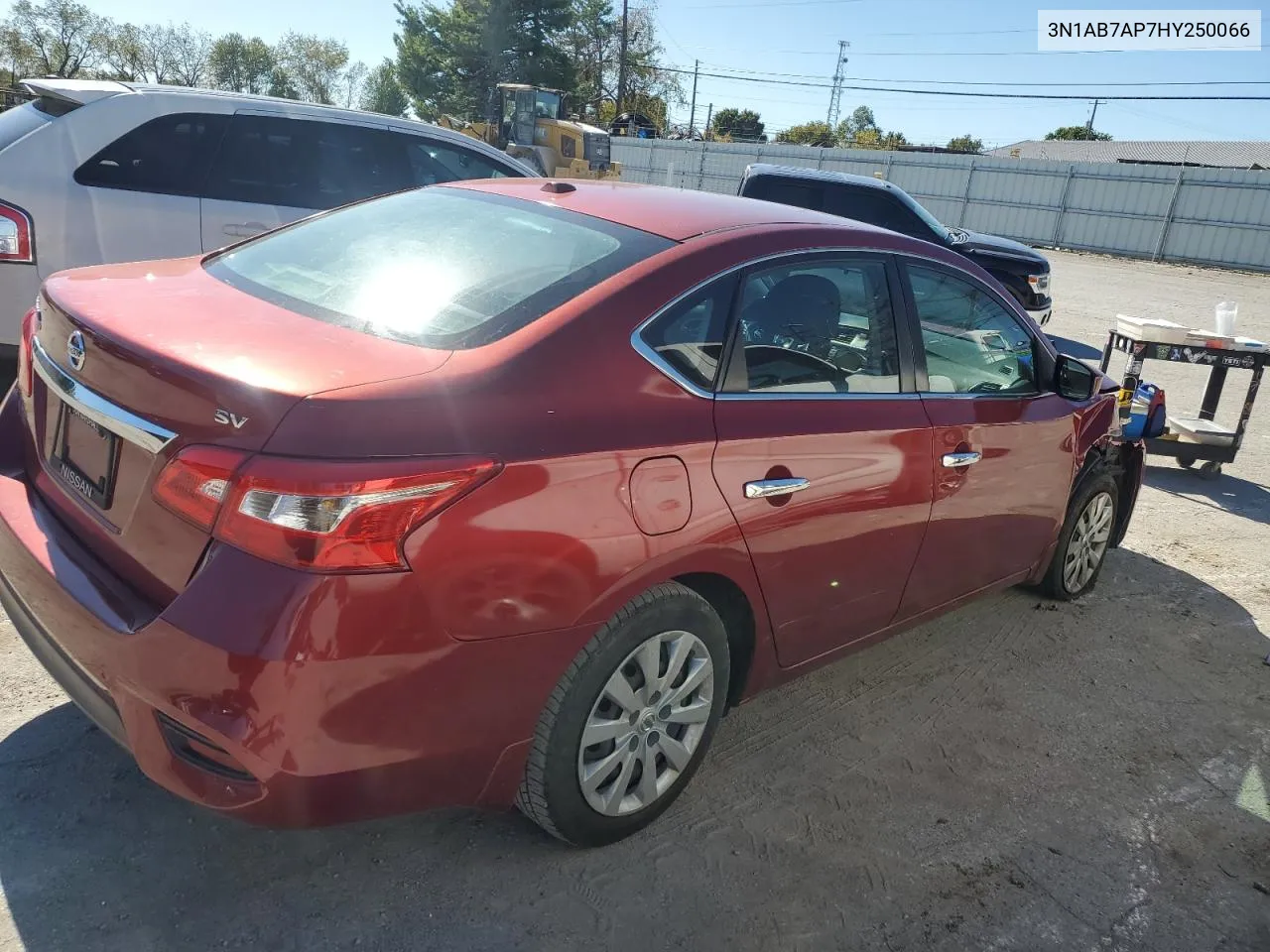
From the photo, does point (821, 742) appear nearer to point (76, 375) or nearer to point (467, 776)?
point (467, 776)

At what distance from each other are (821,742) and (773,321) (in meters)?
1.47

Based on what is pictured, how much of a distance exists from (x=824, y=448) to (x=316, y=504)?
58.6 inches

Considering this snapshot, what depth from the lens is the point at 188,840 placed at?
2434mm

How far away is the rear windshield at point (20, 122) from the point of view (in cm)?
479

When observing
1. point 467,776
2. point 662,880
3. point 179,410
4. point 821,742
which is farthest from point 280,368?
point 821,742

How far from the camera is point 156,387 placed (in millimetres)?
2014

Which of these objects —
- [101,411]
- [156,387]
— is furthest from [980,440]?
[101,411]

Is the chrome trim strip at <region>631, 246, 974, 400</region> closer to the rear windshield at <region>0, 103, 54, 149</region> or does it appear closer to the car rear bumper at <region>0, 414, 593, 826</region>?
the car rear bumper at <region>0, 414, 593, 826</region>

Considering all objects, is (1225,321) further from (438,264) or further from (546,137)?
(546,137)

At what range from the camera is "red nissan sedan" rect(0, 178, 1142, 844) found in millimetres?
1876

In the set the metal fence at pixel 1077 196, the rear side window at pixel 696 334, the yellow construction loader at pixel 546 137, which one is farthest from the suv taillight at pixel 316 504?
the yellow construction loader at pixel 546 137

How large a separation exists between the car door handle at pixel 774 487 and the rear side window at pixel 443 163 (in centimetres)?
433

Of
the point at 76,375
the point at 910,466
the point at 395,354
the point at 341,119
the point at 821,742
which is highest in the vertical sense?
the point at 341,119

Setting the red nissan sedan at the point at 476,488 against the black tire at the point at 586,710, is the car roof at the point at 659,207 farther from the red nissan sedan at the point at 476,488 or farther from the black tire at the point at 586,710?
the black tire at the point at 586,710
